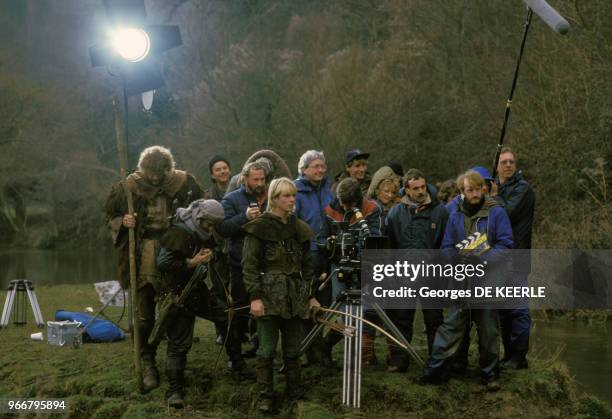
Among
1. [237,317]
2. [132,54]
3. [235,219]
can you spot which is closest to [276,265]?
[235,219]

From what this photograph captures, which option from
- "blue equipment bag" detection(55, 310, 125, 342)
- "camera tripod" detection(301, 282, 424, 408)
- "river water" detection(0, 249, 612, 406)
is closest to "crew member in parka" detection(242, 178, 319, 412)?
"camera tripod" detection(301, 282, 424, 408)

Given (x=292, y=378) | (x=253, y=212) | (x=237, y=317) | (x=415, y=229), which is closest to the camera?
(x=292, y=378)

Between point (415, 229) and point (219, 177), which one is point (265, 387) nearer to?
point (415, 229)

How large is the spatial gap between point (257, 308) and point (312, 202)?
1.61 m

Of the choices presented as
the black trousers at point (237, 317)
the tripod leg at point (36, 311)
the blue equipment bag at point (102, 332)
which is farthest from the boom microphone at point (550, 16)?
the tripod leg at point (36, 311)

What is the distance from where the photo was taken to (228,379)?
7480 millimetres

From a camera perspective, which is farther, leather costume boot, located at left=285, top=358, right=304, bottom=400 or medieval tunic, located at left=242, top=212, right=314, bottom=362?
leather costume boot, located at left=285, top=358, right=304, bottom=400

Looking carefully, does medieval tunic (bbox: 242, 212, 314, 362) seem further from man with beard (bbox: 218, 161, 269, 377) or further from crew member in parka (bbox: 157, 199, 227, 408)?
man with beard (bbox: 218, 161, 269, 377)

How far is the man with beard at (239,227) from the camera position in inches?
298

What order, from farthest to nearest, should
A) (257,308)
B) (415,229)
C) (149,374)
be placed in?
(415,229) < (149,374) < (257,308)

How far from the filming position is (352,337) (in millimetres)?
6910

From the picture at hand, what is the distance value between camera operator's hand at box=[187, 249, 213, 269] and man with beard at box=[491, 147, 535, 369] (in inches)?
94.9

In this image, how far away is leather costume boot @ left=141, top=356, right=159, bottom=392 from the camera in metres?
7.22

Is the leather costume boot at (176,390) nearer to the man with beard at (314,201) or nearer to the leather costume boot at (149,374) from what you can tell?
the leather costume boot at (149,374)
